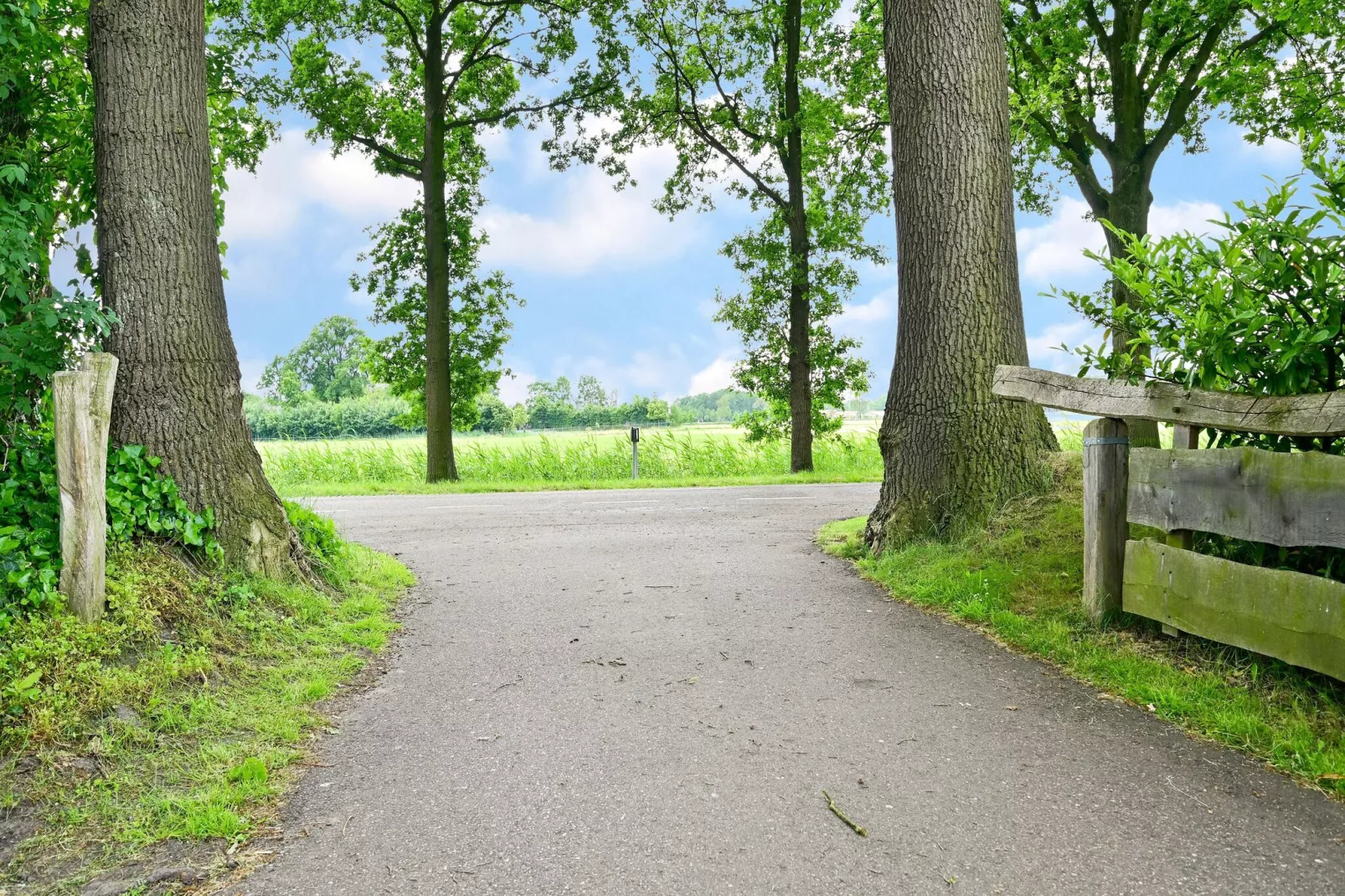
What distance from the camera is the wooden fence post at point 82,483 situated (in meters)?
4.52

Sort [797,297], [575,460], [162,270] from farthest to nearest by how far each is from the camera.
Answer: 1. [575,460]
2. [797,297]
3. [162,270]

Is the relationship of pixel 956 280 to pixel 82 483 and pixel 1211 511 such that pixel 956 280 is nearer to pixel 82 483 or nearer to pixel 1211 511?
pixel 1211 511

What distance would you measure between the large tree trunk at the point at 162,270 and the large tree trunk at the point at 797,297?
15.5 m

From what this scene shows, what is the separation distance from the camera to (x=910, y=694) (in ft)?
15.0

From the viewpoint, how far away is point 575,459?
2148cm

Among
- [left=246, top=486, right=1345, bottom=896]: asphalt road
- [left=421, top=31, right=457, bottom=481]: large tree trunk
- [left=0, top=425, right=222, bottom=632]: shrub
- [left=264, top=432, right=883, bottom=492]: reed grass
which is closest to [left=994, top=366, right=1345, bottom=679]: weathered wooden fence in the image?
[left=246, top=486, right=1345, bottom=896]: asphalt road

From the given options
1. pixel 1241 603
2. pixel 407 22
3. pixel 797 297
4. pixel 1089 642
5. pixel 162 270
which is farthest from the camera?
pixel 797 297

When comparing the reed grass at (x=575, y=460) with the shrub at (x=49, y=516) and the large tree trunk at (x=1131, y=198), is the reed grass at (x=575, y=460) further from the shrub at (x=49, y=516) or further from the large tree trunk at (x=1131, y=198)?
the shrub at (x=49, y=516)

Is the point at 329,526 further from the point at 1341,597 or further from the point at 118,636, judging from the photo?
the point at 1341,597

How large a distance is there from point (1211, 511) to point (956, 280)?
3651 millimetres

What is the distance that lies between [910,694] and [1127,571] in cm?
170

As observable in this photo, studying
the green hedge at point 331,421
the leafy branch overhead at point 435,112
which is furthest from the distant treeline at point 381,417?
the leafy branch overhead at point 435,112

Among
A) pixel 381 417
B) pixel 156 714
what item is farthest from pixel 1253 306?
pixel 381 417

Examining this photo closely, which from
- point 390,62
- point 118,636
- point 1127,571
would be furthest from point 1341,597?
point 390,62
